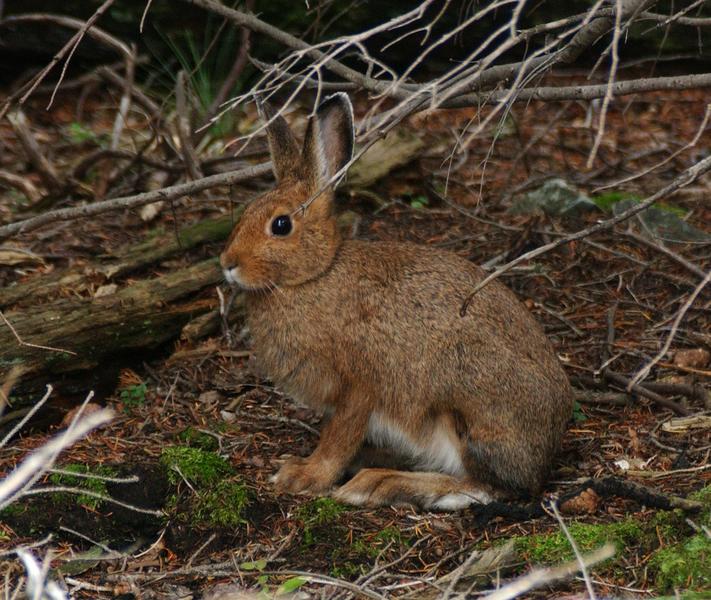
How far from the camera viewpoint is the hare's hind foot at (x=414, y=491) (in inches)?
194

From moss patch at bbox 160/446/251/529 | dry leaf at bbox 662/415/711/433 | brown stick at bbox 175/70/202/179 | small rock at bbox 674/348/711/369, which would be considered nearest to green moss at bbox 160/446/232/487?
moss patch at bbox 160/446/251/529

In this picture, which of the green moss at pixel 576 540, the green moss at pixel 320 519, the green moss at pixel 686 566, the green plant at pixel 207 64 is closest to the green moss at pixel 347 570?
the green moss at pixel 320 519

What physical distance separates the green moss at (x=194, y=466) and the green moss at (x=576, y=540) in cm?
157

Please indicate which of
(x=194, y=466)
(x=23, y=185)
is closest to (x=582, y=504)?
(x=194, y=466)

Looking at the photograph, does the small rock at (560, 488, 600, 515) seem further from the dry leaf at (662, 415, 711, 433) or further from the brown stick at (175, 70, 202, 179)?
the brown stick at (175, 70, 202, 179)

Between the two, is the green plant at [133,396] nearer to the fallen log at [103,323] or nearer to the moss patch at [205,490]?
the fallen log at [103,323]

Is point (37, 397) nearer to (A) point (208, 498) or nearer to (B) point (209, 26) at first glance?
(A) point (208, 498)

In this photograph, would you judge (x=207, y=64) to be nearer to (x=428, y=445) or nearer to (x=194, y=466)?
(x=194, y=466)

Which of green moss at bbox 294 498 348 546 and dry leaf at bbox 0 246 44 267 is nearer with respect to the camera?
green moss at bbox 294 498 348 546

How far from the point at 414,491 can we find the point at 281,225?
4.83 feet

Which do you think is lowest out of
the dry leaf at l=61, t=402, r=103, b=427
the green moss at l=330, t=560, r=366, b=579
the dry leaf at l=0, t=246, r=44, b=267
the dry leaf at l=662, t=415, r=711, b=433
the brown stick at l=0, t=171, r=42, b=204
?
the dry leaf at l=662, t=415, r=711, b=433

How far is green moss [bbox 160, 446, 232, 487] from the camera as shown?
4.97 m

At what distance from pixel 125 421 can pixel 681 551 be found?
123 inches

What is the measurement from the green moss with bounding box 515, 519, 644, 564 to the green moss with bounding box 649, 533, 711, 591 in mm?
261
